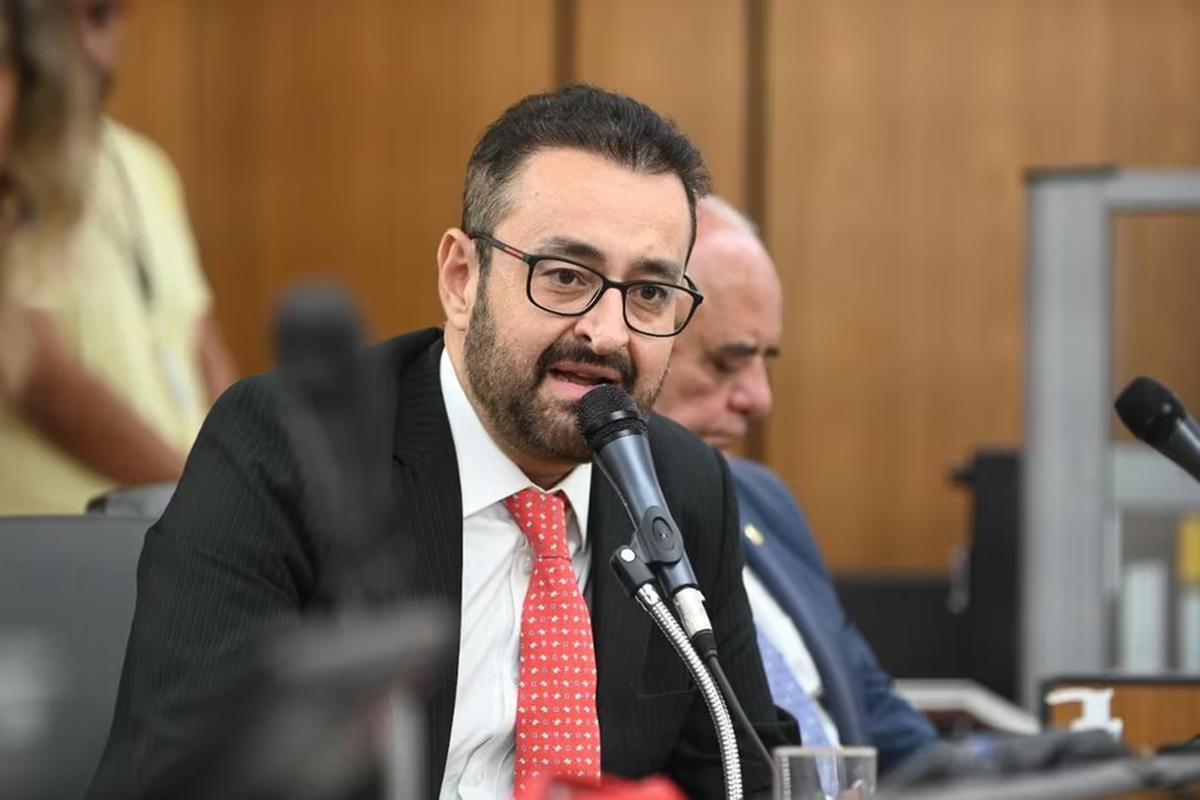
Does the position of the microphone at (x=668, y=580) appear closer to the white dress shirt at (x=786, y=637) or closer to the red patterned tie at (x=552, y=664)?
the red patterned tie at (x=552, y=664)

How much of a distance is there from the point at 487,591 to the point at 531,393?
8.2 inches

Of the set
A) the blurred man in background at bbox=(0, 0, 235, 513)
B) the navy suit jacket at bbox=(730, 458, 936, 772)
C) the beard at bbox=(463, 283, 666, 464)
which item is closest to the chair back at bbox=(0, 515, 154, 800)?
the blurred man in background at bbox=(0, 0, 235, 513)

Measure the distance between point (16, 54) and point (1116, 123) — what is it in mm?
4424

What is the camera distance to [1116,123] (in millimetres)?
5605

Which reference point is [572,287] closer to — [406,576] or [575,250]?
[575,250]

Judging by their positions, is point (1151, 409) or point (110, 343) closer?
point (1151, 409)

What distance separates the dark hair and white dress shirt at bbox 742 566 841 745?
678 mm

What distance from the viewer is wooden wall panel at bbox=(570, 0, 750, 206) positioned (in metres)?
5.64

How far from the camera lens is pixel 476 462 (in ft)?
5.88

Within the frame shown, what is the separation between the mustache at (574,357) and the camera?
1744mm

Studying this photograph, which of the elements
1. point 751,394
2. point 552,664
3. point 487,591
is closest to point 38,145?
point 487,591

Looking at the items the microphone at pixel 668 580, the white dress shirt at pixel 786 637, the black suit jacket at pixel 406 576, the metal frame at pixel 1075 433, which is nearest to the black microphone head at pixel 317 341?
the black suit jacket at pixel 406 576

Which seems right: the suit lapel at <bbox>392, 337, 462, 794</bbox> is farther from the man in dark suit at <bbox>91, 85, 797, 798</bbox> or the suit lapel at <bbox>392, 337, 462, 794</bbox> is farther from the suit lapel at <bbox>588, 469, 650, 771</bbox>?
the suit lapel at <bbox>588, 469, 650, 771</bbox>

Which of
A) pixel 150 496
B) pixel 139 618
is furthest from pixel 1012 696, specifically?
pixel 139 618
